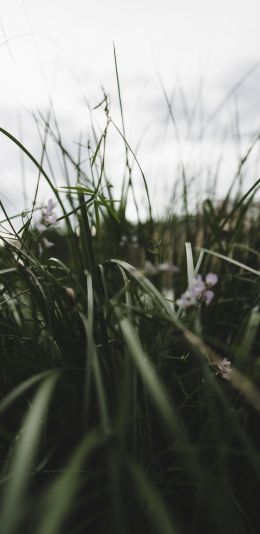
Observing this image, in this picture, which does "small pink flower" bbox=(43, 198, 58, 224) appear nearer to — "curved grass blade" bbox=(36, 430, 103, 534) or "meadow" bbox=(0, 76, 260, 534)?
"meadow" bbox=(0, 76, 260, 534)

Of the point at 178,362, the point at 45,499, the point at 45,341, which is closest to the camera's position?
the point at 45,499

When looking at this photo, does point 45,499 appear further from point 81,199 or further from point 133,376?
point 81,199

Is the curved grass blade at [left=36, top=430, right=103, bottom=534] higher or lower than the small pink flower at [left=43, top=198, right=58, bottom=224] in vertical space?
lower

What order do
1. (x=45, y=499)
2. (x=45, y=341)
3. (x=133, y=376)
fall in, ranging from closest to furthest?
1. (x=45, y=499)
2. (x=133, y=376)
3. (x=45, y=341)

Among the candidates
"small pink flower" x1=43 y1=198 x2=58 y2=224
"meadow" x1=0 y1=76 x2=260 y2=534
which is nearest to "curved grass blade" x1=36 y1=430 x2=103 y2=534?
"meadow" x1=0 y1=76 x2=260 y2=534

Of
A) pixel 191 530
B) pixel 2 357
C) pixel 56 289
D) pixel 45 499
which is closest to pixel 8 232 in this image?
pixel 56 289

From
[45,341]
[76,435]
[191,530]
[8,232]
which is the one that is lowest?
[191,530]

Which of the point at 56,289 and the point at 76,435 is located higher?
the point at 56,289

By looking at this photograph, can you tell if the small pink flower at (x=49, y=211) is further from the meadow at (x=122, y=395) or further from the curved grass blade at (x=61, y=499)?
the curved grass blade at (x=61, y=499)

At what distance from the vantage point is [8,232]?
780mm

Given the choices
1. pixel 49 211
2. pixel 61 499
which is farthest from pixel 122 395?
pixel 49 211

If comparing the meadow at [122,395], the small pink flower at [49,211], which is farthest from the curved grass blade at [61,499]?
the small pink flower at [49,211]

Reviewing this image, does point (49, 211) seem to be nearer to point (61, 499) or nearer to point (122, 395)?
point (122, 395)

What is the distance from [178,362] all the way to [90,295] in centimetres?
38
